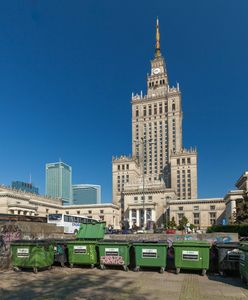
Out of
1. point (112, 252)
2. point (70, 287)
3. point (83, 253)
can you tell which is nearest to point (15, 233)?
point (83, 253)

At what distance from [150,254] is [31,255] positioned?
18.5 feet

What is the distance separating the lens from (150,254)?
13.5 m

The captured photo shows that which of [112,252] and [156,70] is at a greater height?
[156,70]

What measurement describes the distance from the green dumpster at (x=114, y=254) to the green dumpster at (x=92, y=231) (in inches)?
186

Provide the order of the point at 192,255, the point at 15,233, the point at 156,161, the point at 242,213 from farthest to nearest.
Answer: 1. the point at 156,161
2. the point at 242,213
3. the point at 15,233
4. the point at 192,255

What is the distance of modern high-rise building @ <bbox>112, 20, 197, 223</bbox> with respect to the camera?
367ft

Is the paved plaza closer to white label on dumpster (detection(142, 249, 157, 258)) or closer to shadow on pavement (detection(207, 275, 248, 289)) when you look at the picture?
shadow on pavement (detection(207, 275, 248, 289))

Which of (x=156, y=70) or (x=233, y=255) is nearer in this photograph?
(x=233, y=255)

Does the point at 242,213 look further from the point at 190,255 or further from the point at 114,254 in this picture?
the point at 114,254

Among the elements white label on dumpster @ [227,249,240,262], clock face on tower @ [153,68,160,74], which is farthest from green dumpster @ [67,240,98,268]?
clock face on tower @ [153,68,160,74]

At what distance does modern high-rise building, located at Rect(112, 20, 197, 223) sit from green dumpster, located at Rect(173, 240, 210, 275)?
9483 cm

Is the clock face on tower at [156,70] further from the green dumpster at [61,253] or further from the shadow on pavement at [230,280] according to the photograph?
the shadow on pavement at [230,280]

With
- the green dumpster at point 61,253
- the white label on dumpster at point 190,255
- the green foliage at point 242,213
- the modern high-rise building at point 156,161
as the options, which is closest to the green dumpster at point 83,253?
the green dumpster at point 61,253

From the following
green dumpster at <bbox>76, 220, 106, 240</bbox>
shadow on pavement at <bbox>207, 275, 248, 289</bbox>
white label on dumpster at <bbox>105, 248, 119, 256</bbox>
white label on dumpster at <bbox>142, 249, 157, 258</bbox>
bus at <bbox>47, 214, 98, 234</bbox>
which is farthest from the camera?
bus at <bbox>47, 214, 98, 234</bbox>
